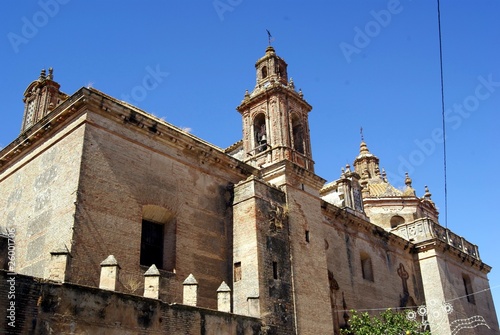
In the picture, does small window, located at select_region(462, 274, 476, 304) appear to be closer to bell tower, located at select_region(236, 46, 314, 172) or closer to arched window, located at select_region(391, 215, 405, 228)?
arched window, located at select_region(391, 215, 405, 228)

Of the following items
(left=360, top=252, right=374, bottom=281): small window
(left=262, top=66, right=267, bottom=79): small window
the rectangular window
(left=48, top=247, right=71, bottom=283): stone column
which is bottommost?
(left=48, top=247, right=71, bottom=283): stone column

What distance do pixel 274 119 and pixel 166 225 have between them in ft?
22.4

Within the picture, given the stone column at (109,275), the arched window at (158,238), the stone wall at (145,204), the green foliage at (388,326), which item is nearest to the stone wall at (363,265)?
the green foliage at (388,326)

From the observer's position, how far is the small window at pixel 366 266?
23109 mm

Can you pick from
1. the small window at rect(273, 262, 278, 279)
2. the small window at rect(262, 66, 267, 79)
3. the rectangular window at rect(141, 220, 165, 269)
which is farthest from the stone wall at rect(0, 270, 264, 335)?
the small window at rect(262, 66, 267, 79)

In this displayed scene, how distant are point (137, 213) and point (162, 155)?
7.11 ft

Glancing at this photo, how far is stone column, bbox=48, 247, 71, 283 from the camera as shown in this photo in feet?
35.2

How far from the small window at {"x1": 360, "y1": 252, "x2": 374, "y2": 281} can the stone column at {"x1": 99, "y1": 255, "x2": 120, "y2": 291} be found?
14369 mm

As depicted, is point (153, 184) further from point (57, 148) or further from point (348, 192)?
point (348, 192)

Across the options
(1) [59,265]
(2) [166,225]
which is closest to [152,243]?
(2) [166,225]

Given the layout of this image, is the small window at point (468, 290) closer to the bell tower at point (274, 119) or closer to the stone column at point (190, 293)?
the bell tower at point (274, 119)

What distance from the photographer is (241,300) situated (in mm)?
14711

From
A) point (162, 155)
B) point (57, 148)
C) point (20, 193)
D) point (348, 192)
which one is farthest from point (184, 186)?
point (348, 192)

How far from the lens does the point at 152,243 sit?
14.6m
